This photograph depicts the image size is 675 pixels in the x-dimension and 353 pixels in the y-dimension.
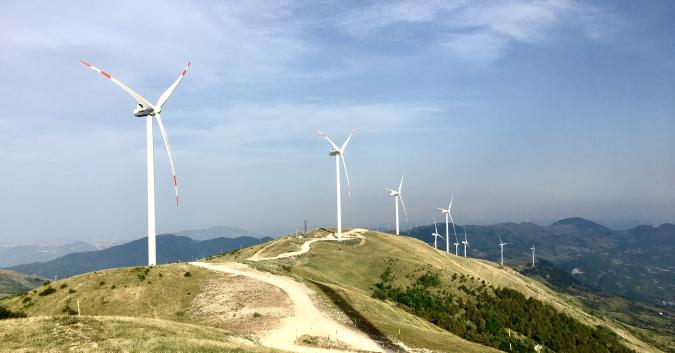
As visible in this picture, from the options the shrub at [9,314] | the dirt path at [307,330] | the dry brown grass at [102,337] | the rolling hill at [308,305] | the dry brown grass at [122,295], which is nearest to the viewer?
the dry brown grass at [102,337]

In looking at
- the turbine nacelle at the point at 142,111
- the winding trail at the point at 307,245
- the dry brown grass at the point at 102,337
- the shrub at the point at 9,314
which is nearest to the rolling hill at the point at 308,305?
the dry brown grass at the point at 102,337

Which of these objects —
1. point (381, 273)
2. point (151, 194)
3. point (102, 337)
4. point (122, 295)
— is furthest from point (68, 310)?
point (381, 273)

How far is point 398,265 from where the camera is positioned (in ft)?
418

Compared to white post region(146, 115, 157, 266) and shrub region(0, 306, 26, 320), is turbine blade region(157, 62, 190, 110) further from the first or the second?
shrub region(0, 306, 26, 320)

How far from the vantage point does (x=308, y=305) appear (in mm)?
70062

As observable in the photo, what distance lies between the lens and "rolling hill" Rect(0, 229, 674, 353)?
48.2 meters

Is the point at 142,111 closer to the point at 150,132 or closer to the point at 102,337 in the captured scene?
the point at 150,132

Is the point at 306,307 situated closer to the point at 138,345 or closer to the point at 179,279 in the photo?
the point at 179,279

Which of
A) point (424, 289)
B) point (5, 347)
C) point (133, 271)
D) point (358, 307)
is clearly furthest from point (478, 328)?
point (5, 347)

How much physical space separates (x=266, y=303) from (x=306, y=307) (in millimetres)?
5798

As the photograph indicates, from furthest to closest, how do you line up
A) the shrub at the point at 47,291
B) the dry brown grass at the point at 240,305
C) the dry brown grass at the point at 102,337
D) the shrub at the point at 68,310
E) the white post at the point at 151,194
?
the white post at the point at 151,194, the shrub at the point at 47,291, the shrub at the point at 68,310, the dry brown grass at the point at 240,305, the dry brown grass at the point at 102,337

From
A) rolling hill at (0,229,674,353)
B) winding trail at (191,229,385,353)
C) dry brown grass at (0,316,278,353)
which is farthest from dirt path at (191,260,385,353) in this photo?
dry brown grass at (0,316,278,353)

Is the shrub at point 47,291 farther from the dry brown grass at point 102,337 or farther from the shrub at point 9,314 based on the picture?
the dry brown grass at point 102,337

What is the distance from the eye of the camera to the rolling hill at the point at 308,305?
1898 inches
